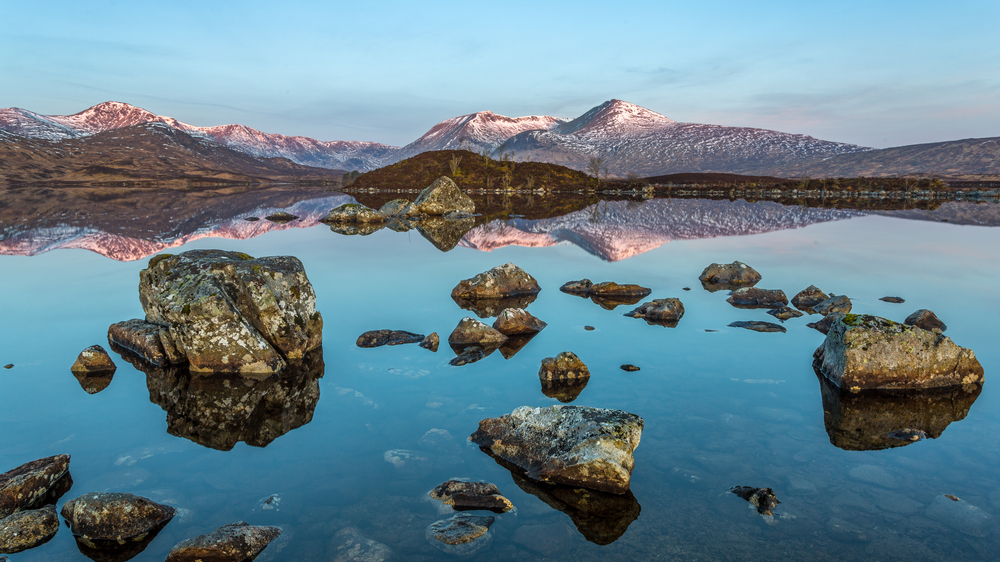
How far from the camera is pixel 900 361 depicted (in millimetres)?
9516

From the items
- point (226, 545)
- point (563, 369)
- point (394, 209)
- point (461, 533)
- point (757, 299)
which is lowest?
point (461, 533)

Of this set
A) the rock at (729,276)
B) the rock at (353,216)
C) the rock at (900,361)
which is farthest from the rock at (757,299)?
the rock at (353,216)

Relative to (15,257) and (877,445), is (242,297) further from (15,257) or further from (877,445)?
(15,257)

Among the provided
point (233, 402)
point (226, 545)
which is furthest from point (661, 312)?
point (226, 545)

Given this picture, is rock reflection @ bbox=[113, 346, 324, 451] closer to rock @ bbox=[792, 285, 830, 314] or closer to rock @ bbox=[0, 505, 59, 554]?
rock @ bbox=[0, 505, 59, 554]

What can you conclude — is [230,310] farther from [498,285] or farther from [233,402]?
[498,285]

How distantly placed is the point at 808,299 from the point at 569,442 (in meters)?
12.3

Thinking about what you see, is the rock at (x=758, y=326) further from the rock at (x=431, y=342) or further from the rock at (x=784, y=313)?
the rock at (x=431, y=342)

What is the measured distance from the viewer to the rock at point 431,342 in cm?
1172

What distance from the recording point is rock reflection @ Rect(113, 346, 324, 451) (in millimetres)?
7977

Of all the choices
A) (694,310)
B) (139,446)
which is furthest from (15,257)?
(694,310)

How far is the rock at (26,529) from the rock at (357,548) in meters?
2.98

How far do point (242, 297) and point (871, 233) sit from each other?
4096cm

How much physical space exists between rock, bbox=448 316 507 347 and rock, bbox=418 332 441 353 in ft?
1.09
